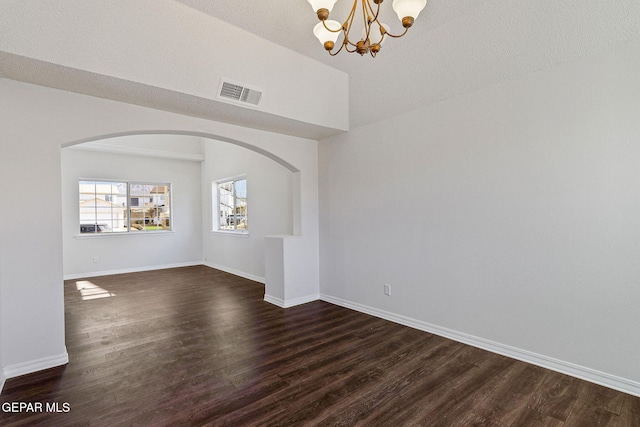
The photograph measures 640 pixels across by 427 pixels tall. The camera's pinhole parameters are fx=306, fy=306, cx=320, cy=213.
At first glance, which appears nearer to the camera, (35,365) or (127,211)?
(35,365)

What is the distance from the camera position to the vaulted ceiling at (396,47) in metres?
2.21

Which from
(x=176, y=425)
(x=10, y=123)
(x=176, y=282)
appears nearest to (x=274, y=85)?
(x=10, y=123)

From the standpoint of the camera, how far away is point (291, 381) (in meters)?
2.41

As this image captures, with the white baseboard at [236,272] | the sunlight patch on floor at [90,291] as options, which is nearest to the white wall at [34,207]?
the sunlight patch on floor at [90,291]

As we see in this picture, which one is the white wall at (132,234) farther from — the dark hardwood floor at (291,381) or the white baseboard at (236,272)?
the dark hardwood floor at (291,381)

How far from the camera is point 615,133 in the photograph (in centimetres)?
225

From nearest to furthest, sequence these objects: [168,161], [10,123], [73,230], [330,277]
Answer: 1. [10,123]
2. [330,277]
3. [73,230]
4. [168,161]

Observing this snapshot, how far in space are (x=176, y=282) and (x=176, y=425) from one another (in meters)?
4.44

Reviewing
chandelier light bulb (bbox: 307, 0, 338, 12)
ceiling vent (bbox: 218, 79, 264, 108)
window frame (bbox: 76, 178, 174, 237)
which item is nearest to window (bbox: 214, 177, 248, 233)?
window frame (bbox: 76, 178, 174, 237)

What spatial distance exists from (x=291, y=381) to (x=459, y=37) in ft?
10.9

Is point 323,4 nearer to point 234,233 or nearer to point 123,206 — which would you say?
point 234,233

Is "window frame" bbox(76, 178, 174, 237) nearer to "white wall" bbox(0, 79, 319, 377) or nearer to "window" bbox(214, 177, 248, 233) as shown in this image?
"window" bbox(214, 177, 248, 233)

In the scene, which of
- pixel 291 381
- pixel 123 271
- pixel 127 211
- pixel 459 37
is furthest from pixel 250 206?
pixel 459 37

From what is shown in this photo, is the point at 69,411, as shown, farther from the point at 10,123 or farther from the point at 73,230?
the point at 73,230
